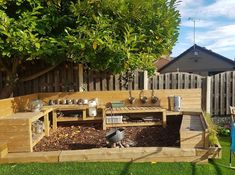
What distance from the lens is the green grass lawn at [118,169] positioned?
4844mm

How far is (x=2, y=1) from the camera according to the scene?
6.07 metres

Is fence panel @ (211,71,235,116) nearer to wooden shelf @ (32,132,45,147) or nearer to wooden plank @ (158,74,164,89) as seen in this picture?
wooden plank @ (158,74,164,89)

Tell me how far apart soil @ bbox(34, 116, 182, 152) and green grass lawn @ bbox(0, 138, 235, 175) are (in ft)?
2.79

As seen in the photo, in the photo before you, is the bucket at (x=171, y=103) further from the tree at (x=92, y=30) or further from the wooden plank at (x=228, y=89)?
the wooden plank at (x=228, y=89)

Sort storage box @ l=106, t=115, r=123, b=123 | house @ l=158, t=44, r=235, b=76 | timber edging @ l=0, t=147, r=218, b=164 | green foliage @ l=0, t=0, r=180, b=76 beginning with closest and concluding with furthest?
timber edging @ l=0, t=147, r=218, b=164 → green foliage @ l=0, t=0, r=180, b=76 → storage box @ l=106, t=115, r=123, b=123 → house @ l=158, t=44, r=235, b=76

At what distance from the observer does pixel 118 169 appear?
4.98 meters

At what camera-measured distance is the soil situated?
6223 mm

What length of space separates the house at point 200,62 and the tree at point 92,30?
1657cm

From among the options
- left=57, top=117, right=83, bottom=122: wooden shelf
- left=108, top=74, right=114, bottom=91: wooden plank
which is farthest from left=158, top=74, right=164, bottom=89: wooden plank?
left=57, top=117, right=83, bottom=122: wooden shelf

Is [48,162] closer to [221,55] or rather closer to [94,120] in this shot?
[94,120]

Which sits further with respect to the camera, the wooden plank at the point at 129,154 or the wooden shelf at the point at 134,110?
the wooden shelf at the point at 134,110

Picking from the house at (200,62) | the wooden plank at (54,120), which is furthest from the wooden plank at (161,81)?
the house at (200,62)

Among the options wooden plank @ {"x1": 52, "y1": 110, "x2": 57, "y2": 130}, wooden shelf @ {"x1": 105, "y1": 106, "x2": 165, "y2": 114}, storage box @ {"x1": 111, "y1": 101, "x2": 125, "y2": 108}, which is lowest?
wooden plank @ {"x1": 52, "y1": 110, "x2": 57, "y2": 130}

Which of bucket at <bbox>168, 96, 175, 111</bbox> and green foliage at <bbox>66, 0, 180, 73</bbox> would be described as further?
bucket at <bbox>168, 96, 175, 111</bbox>
